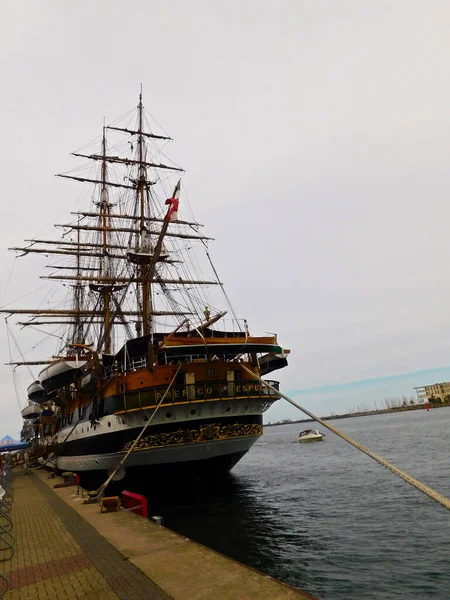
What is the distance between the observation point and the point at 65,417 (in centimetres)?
3328

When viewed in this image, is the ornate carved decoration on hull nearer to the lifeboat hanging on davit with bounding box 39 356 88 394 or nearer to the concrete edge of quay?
the lifeboat hanging on davit with bounding box 39 356 88 394

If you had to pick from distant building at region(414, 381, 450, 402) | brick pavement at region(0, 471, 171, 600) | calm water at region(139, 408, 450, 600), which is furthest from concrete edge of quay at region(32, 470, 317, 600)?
distant building at region(414, 381, 450, 402)

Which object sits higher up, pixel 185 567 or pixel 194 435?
pixel 194 435

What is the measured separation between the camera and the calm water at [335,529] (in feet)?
30.1

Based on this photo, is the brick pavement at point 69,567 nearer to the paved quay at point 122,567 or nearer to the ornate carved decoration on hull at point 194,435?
the paved quay at point 122,567

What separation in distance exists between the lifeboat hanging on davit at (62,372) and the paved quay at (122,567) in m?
12.6

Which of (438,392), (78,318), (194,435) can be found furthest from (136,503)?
(438,392)

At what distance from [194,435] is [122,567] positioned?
11.5 metres

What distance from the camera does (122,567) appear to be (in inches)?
291

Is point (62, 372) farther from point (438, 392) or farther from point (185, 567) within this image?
point (438, 392)

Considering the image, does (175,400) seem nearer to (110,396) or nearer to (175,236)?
(110,396)

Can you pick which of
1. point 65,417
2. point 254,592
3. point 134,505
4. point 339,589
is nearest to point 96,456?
point 134,505

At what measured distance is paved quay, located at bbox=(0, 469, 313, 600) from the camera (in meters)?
6.11

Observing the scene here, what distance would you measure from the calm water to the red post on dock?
220 centimetres
